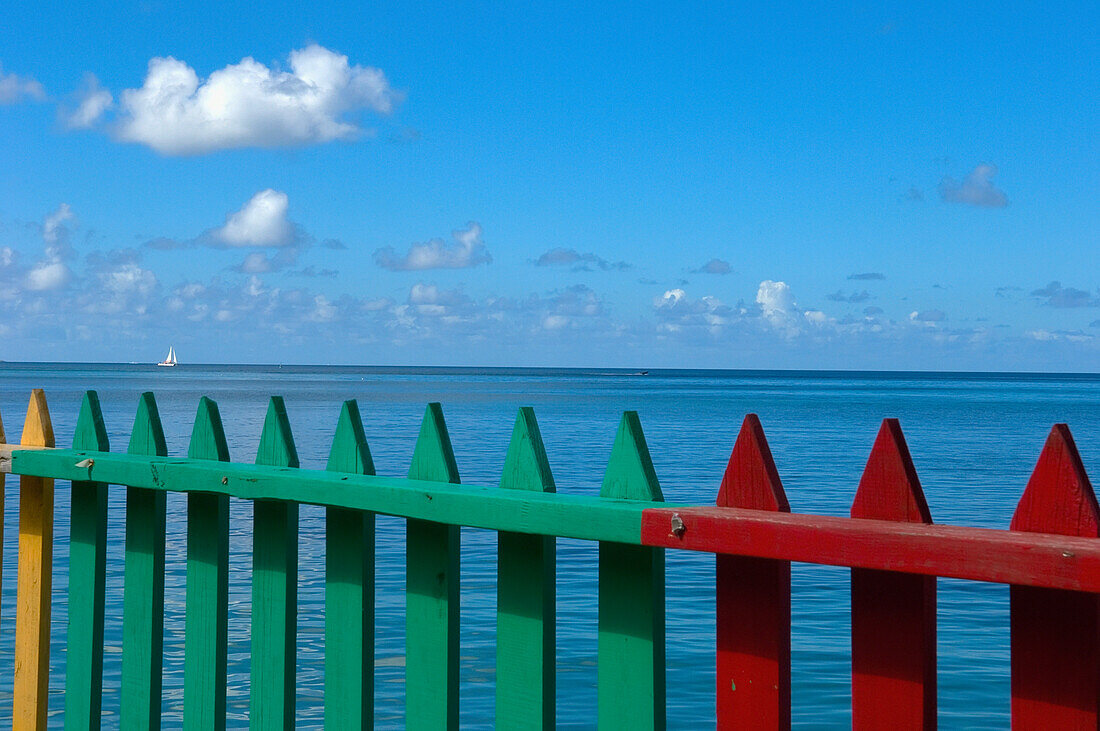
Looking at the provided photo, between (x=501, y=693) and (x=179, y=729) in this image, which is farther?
(x=179, y=729)

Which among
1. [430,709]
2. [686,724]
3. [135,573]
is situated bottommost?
[686,724]

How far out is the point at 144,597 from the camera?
2.98 meters

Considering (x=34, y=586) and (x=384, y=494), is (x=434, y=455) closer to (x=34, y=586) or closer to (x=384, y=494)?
(x=384, y=494)

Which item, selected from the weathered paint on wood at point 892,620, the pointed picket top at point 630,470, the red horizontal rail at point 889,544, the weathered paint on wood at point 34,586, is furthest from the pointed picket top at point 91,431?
the weathered paint on wood at point 892,620

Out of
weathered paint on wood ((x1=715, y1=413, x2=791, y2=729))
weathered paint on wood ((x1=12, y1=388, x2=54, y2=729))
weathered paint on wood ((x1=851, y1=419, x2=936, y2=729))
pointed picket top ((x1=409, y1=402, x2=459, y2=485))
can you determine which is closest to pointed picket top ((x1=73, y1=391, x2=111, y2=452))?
weathered paint on wood ((x1=12, y1=388, x2=54, y2=729))

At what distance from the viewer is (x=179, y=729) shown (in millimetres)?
5871

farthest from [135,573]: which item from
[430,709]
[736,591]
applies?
[736,591]

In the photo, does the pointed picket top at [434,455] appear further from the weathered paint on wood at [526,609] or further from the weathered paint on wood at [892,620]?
the weathered paint on wood at [892,620]

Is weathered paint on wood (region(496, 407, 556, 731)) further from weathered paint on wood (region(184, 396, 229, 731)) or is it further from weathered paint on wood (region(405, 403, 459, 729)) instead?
weathered paint on wood (region(184, 396, 229, 731))

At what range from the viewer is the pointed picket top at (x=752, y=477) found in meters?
1.98

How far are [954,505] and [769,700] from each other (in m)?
15.8

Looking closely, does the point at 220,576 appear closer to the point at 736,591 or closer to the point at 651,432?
the point at 736,591

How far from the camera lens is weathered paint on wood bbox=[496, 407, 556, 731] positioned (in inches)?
89.8

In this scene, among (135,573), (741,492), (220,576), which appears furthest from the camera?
(135,573)
